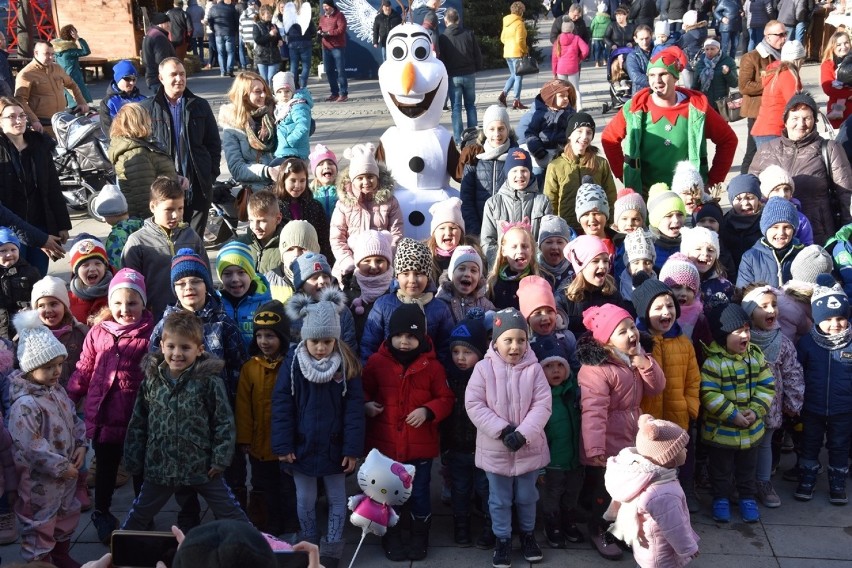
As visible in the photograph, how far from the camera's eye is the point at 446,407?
17.5 ft

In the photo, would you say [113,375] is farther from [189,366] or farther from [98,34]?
[98,34]

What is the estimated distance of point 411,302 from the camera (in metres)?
5.74

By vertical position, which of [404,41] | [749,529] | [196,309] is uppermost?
[404,41]

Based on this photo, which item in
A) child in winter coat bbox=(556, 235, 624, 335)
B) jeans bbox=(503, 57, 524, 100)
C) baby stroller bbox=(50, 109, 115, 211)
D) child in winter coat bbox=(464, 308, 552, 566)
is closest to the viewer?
child in winter coat bbox=(464, 308, 552, 566)

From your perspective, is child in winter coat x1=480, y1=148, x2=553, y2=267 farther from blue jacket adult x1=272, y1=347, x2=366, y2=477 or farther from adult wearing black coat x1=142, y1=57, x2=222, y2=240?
adult wearing black coat x1=142, y1=57, x2=222, y2=240

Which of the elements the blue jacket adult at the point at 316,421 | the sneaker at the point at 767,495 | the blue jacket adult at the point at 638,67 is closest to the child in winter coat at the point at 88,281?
the blue jacket adult at the point at 316,421

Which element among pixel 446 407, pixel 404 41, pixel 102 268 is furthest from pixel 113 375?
pixel 404 41

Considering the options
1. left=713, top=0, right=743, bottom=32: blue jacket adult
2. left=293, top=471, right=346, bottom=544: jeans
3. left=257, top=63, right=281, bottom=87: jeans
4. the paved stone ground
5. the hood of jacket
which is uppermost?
left=713, top=0, right=743, bottom=32: blue jacket adult

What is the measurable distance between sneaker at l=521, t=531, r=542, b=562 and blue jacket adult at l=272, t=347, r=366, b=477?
3.17 feet

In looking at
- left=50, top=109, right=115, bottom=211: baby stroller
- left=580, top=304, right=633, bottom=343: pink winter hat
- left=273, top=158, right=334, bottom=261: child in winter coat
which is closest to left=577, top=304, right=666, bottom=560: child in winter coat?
left=580, top=304, right=633, bottom=343: pink winter hat

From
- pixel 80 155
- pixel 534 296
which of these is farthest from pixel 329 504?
pixel 80 155

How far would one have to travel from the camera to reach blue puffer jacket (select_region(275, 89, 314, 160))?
28.6 ft

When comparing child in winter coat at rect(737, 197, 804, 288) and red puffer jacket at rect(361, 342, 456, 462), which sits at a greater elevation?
child in winter coat at rect(737, 197, 804, 288)

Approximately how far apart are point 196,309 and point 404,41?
3475 millimetres
